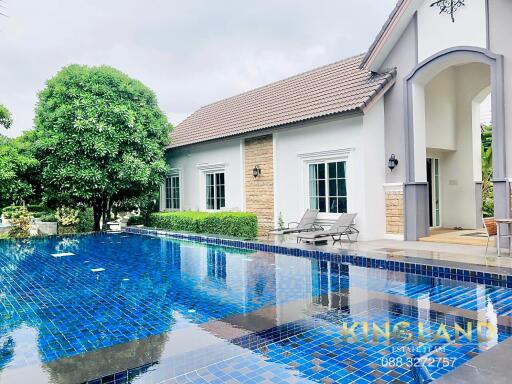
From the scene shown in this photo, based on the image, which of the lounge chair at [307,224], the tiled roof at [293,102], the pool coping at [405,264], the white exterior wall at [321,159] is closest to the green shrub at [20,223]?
the tiled roof at [293,102]

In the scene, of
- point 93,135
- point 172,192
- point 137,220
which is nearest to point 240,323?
point 93,135

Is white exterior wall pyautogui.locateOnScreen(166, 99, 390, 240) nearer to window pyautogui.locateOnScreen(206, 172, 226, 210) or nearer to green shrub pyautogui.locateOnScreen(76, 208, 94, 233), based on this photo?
window pyautogui.locateOnScreen(206, 172, 226, 210)

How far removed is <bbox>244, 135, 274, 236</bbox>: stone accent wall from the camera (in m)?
15.4

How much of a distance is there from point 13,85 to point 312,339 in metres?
27.3

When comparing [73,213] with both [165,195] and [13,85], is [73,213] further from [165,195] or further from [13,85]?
[13,85]

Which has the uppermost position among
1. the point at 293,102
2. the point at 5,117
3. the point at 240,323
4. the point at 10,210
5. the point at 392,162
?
the point at 5,117

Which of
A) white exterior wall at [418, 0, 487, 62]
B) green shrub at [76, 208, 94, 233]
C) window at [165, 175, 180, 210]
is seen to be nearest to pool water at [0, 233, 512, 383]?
white exterior wall at [418, 0, 487, 62]

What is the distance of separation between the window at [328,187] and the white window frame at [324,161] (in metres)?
0.10

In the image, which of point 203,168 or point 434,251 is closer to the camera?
point 434,251

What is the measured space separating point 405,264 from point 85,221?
1641 centimetres

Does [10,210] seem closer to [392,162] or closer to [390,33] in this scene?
[392,162]

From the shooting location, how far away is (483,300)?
611 cm

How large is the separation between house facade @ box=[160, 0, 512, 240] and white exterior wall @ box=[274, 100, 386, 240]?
3 centimetres

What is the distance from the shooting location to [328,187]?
1340 centimetres
